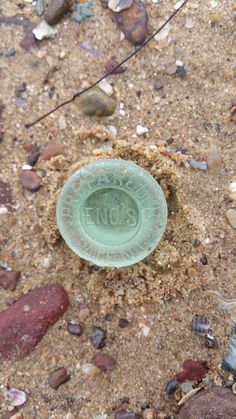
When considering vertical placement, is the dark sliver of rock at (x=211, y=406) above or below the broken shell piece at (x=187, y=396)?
above

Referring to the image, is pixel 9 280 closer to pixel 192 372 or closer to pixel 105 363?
pixel 105 363

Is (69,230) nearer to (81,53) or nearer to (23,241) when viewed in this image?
(23,241)

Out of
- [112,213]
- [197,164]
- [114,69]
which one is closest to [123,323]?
[112,213]

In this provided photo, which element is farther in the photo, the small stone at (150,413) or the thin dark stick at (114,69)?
the thin dark stick at (114,69)

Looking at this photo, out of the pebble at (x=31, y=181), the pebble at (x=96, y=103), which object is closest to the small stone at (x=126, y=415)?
the pebble at (x=31, y=181)

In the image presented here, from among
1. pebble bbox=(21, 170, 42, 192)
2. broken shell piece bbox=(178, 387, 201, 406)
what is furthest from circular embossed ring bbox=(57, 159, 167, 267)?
broken shell piece bbox=(178, 387, 201, 406)

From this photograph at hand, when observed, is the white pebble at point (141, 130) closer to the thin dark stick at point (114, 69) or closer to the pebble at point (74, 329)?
the thin dark stick at point (114, 69)

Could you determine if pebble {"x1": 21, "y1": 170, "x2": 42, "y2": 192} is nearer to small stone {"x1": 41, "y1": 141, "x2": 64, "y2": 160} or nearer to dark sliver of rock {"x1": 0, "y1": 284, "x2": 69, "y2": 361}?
small stone {"x1": 41, "y1": 141, "x2": 64, "y2": 160}
